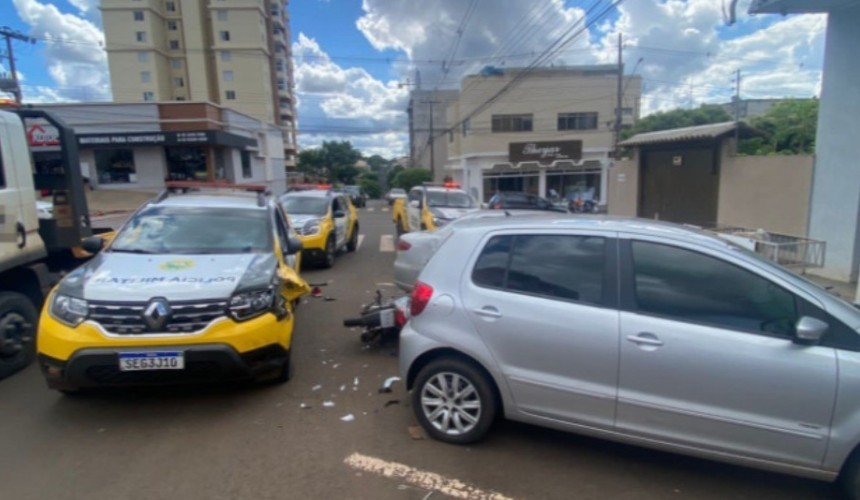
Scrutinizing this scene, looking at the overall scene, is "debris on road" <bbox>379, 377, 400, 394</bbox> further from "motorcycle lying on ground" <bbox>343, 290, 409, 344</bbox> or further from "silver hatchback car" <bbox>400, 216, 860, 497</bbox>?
"silver hatchback car" <bbox>400, 216, 860, 497</bbox>

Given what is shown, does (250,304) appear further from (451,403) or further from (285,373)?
(451,403)

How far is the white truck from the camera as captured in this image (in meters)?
4.55

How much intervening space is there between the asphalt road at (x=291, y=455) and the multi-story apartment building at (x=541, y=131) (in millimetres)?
32378

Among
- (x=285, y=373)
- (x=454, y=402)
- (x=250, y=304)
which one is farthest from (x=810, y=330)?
(x=285, y=373)

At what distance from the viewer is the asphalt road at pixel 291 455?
2947 millimetres

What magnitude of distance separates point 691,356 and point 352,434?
2354mm

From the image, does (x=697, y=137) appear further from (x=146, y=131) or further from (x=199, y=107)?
(x=146, y=131)

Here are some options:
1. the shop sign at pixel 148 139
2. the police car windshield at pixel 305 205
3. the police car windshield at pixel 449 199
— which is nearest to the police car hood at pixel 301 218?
the police car windshield at pixel 305 205

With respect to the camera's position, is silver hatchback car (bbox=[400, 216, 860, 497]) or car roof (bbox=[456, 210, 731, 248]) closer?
silver hatchback car (bbox=[400, 216, 860, 497])

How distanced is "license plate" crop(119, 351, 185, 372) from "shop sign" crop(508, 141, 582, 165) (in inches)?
1318

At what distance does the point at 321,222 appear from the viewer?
1021 centimetres

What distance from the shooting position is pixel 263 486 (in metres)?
2.96

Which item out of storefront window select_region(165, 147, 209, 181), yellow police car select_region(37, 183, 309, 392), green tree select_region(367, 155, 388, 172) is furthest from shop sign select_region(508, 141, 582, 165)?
green tree select_region(367, 155, 388, 172)

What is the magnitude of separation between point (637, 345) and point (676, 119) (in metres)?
42.9
